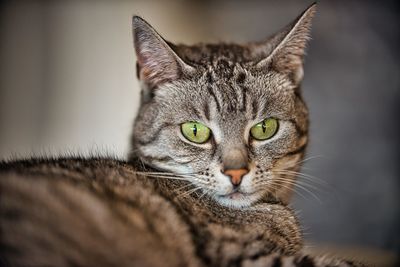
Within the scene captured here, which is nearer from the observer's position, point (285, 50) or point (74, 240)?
point (74, 240)

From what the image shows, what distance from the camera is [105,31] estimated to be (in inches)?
193

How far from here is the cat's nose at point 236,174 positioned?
203cm

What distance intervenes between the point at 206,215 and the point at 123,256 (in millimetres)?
473

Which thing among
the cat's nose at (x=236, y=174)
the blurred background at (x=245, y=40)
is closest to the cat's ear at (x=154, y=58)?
the cat's nose at (x=236, y=174)

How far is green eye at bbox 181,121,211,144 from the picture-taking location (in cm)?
218

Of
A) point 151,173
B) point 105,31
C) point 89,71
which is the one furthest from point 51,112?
point 151,173

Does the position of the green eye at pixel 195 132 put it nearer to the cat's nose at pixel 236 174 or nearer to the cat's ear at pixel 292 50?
the cat's nose at pixel 236 174

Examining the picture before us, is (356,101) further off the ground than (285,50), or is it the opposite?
(285,50)

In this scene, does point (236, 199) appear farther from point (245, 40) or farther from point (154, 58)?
point (245, 40)

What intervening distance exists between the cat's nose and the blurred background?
142cm

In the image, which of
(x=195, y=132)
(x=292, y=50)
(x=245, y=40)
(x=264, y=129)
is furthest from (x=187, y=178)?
(x=245, y=40)

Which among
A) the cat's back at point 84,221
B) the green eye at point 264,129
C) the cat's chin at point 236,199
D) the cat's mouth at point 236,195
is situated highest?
the green eye at point 264,129

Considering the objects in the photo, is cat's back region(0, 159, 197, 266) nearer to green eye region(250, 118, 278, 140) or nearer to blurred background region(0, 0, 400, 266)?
green eye region(250, 118, 278, 140)

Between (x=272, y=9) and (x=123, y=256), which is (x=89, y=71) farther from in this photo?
(x=123, y=256)
